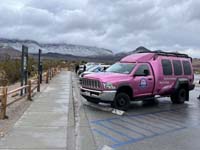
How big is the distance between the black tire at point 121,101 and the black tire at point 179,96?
3750 mm

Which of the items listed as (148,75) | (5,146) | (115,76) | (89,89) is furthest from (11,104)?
(5,146)

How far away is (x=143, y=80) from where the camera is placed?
16.3 m

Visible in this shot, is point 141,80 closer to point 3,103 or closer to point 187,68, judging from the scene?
point 187,68

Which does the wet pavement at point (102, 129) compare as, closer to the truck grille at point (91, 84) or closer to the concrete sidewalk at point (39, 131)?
the concrete sidewalk at point (39, 131)

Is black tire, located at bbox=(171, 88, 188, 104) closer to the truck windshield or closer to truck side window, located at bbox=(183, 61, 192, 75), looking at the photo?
truck side window, located at bbox=(183, 61, 192, 75)

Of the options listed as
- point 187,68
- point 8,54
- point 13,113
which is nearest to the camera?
point 13,113

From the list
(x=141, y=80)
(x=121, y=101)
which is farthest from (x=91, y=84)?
(x=141, y=80)

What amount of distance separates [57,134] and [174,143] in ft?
9.05

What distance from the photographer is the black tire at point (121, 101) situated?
50.4 ft

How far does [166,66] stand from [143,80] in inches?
76.2

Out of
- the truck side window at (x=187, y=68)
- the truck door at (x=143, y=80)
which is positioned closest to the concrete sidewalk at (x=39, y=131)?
the truck door at (x=143, y=80)

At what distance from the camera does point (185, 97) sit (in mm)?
18922

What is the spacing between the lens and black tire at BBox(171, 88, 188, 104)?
18.6 meters

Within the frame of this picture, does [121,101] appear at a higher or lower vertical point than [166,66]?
lower
